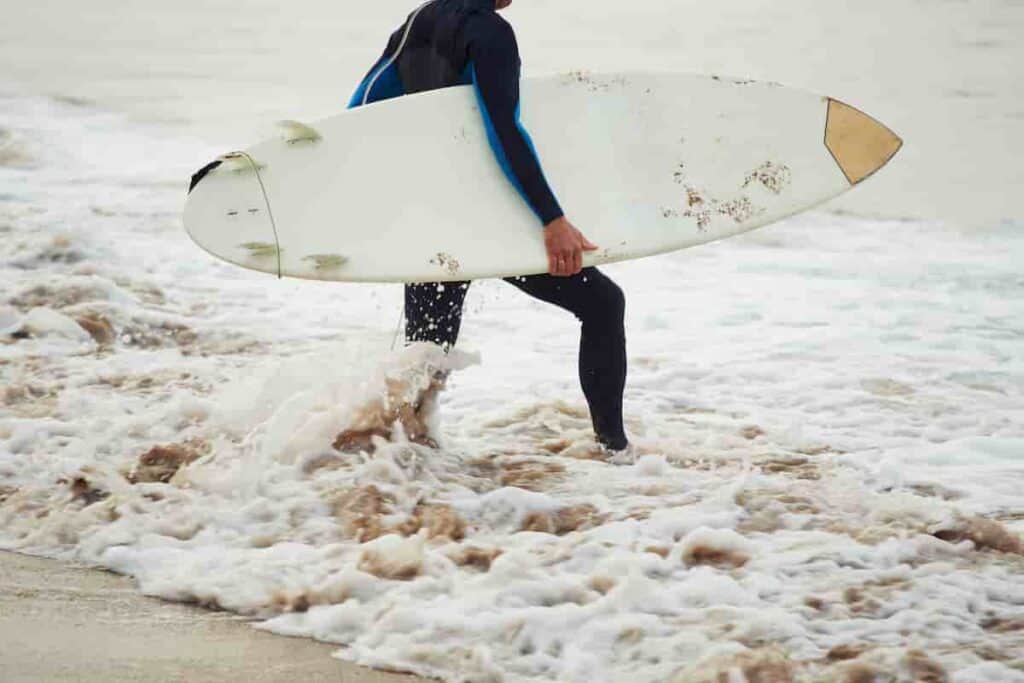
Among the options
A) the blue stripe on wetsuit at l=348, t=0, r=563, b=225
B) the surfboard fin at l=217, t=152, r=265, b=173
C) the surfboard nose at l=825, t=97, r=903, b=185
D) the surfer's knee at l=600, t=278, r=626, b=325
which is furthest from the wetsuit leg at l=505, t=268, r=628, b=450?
the surfboard nose at l=825, t=97, r=903, b=185

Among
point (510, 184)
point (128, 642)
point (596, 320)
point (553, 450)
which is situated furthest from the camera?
point (553, 450)

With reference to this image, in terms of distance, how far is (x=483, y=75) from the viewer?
343cm

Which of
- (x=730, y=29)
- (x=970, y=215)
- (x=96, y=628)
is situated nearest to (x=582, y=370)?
(x=96, y=628)

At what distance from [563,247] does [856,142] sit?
1.27 meters

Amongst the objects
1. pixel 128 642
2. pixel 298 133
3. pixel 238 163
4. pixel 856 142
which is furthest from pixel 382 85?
pixel 128 642

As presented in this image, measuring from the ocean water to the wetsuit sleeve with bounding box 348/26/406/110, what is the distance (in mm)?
722

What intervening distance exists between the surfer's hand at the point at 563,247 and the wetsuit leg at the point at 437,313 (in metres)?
0.33

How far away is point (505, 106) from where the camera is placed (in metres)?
3.47

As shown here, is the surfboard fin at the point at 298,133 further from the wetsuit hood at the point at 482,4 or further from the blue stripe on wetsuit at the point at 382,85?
the wetsuit hood at the point at 482,4

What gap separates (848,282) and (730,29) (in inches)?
393

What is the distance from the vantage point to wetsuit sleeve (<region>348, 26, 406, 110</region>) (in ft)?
12.4

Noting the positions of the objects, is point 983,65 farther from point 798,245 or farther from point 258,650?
point 258,650

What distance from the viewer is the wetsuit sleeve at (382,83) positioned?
12.4 ft

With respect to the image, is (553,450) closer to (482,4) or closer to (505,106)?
(505,106)
